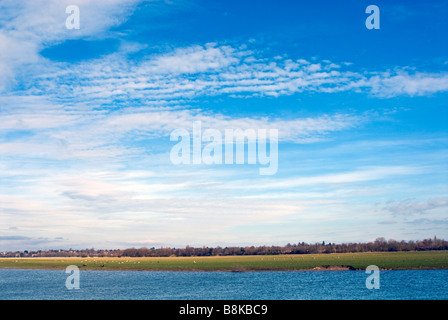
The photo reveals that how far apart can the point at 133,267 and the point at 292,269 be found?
58.9 meters

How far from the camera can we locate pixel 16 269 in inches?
5871

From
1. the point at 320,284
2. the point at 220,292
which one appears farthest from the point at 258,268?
the point at 220,292

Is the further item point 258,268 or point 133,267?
point 133,267
